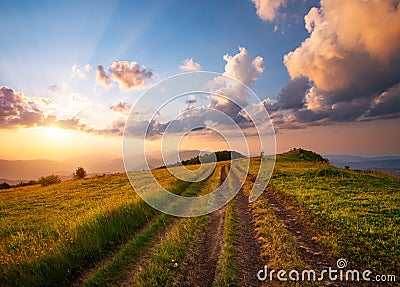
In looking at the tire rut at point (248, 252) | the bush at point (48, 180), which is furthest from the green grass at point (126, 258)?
the bush at point (48, 180)

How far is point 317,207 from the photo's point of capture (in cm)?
1354

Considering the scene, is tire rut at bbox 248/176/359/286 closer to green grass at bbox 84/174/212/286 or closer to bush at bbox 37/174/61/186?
green grass at bbox 84/174/212/286

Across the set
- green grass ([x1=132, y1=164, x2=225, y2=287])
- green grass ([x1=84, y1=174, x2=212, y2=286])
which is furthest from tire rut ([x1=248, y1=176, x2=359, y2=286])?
green grass ([x1=84, y1=174, x2=212, y2=286])

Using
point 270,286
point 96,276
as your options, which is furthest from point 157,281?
point 270,286

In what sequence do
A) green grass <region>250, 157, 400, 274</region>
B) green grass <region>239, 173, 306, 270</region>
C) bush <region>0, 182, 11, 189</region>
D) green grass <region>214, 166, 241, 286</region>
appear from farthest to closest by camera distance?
bush <region>0, 182, 11, 189</region> < green grass <region>250, 157, 400, 274</region> < green grass <region>239, 173, 306, 270</region> < green grass <region>214, 166, 241, 286</region>

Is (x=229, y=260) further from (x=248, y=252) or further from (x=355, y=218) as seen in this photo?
(x=355, y=218)

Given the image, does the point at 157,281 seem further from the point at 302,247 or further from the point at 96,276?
the point at 302,247

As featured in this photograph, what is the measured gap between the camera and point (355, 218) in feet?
37.4
